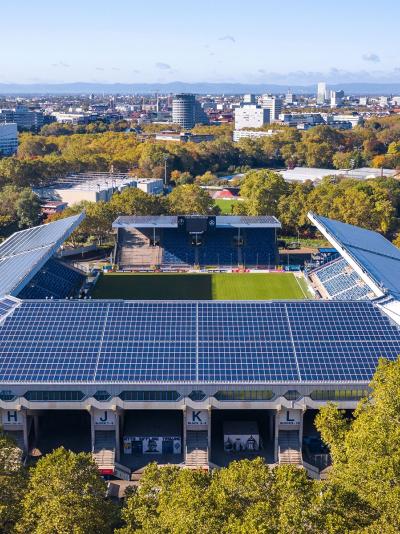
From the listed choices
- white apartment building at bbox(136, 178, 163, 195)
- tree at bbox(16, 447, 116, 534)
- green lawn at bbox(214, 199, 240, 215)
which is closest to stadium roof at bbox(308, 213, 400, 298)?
tree at bbox(16, 447, 116, 534)

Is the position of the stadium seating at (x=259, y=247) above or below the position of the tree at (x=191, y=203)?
below

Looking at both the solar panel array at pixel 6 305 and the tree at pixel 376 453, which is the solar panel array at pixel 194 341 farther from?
the tree at pixel 376 453

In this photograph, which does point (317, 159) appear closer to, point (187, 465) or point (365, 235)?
point (365, 235)

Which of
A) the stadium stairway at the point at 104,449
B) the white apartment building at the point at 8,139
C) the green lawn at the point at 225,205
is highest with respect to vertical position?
the white apartment building at the point at 8,139

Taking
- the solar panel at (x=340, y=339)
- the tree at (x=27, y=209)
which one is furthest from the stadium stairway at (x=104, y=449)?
the tree at (x=27, y=209)

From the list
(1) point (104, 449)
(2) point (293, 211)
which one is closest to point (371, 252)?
(2) point (293, 211)

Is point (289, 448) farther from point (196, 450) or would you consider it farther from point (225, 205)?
point (225, 205)
